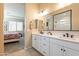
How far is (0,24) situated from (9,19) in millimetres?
8383

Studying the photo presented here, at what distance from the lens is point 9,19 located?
30.2 feet

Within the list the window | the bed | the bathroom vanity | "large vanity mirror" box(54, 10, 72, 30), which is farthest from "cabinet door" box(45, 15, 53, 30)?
the window

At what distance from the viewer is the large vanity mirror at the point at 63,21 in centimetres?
305

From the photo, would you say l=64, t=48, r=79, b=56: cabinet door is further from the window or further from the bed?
the window

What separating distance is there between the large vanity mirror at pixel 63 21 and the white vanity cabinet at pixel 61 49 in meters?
0.65

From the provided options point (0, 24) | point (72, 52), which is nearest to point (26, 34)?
point (72, 52)

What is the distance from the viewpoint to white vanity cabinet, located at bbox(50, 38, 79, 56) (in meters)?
2.07

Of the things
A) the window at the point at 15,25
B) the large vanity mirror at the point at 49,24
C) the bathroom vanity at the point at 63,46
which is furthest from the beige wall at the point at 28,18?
the window at the point at 15,25

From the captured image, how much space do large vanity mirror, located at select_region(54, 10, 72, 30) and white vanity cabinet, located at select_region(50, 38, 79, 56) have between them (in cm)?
65

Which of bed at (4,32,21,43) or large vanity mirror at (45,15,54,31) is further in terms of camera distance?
bed at (4,32,21,43)

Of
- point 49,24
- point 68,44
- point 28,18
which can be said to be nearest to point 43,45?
point 49,24

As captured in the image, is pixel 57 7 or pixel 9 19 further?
pixel 9 19

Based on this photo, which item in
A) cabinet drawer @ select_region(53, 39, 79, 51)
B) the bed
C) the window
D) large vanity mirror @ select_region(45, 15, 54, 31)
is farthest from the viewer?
the window

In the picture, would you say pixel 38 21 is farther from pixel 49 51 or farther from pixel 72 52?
pixel 72 52
